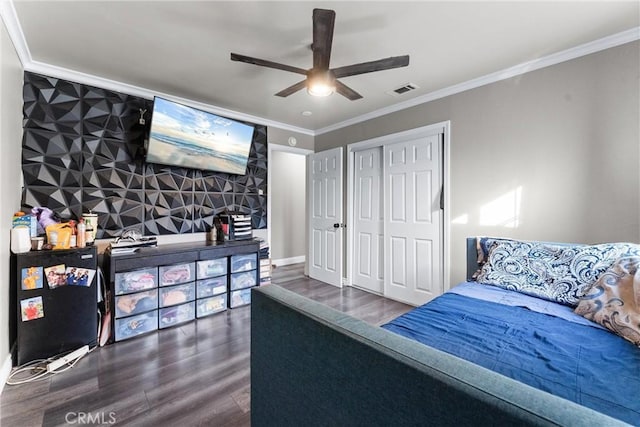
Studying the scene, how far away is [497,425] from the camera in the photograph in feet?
1.72

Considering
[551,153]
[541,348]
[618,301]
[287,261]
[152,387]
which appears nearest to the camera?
[541,348]

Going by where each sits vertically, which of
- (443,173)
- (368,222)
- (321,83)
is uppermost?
(321,83)

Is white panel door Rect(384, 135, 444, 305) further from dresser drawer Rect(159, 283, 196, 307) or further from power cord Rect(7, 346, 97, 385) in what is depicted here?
power cord Rect(7, 346, 97, 385)

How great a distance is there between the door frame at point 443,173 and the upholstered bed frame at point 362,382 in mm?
2437

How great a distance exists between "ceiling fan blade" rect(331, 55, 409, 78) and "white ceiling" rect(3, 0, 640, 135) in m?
0.29

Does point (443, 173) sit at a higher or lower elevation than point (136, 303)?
higher

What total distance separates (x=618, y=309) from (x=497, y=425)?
150 cm

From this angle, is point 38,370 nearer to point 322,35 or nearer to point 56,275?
point 56,275

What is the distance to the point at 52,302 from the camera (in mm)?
2090

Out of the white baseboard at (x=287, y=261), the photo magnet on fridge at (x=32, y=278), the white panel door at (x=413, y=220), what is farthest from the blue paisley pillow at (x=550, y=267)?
the white baseboard at (x=287, y=261)

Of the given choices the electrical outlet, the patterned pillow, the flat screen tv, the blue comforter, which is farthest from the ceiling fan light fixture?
the electrical outlet

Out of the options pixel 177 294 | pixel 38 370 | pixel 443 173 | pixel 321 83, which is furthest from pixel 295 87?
pixel 38 370

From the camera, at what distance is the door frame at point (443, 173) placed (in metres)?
3.05

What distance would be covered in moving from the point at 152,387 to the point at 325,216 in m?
3.04
